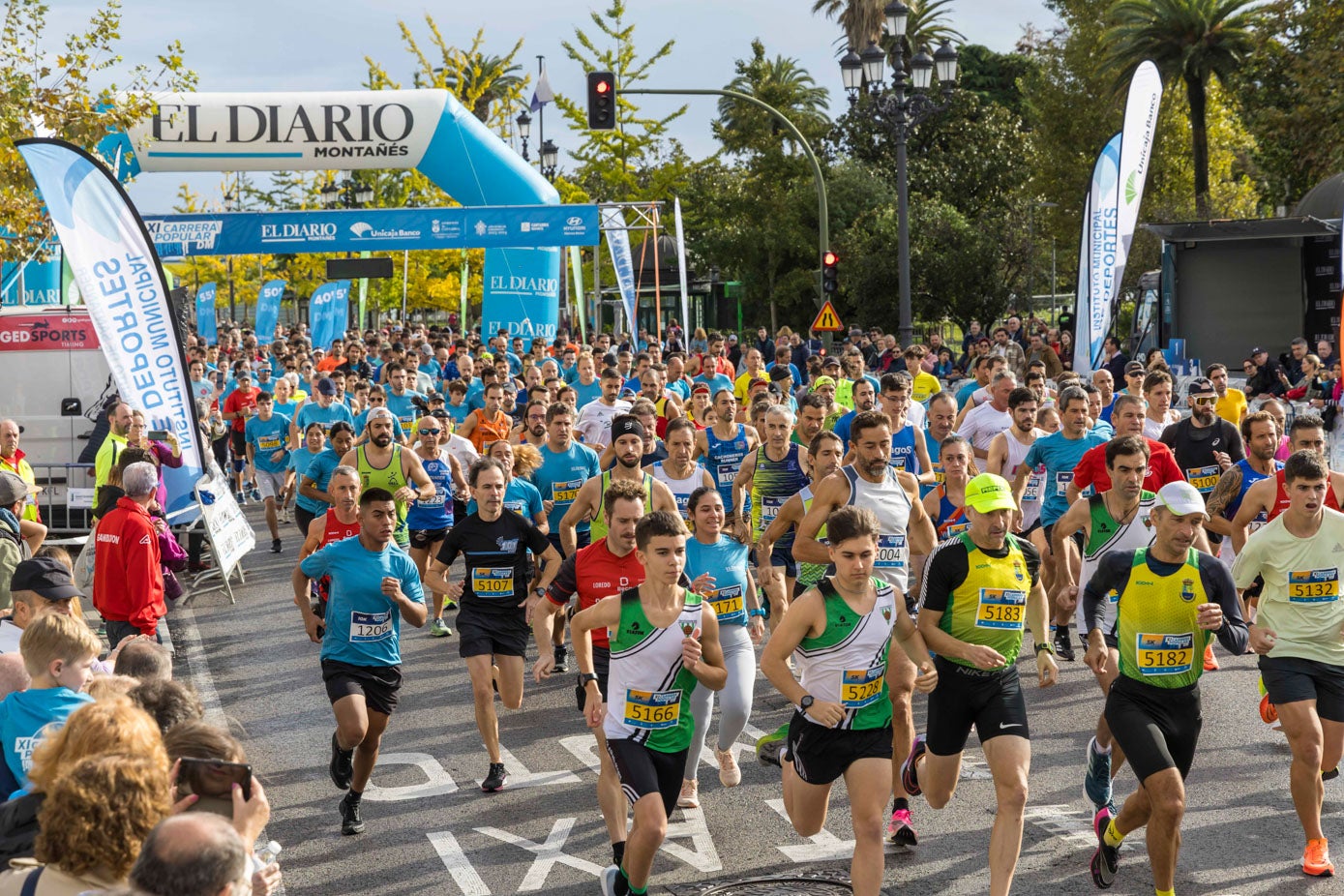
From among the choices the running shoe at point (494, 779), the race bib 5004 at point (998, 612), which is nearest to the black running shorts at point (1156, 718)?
the race bib 5004 at point (998, 612)

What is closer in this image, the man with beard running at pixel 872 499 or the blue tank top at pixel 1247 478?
the man with beard running at pixel 872 499

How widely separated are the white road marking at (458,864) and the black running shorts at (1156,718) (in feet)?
9.05

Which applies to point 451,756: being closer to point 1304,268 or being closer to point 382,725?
point 382,725

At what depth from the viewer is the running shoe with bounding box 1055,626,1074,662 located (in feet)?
35.0

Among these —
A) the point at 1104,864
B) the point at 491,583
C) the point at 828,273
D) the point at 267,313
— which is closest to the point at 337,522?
the point at 491,583

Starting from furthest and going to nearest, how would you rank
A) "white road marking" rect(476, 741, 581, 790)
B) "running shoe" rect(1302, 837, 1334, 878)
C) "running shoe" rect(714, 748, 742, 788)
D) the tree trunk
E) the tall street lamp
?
the tree trunk
the tall street lamp
"white road marking" rect(476, 741, 581, 790)
"running shoe" rect(714, 748, 742, 788)
"running shoe" rect(1302, 837, 1334, 878)

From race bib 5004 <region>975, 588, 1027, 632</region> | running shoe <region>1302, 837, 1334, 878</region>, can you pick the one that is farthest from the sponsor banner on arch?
running shoe <region>1302, 837, 1334, 878</region>

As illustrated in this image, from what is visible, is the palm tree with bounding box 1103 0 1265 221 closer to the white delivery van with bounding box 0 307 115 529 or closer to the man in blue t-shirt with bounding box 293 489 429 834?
the white delivery van with bounding box 0 307 115 529

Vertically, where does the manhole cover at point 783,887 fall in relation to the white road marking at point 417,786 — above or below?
above

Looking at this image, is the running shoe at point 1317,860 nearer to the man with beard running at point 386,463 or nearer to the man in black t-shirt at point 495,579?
the man in black t-shirt at point 495,579

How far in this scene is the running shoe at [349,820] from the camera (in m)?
7.35

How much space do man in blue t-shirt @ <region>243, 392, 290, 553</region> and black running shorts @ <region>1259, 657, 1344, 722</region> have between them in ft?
39.9

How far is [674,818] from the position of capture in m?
7.40

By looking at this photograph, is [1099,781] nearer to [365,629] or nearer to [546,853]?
[546,853]
